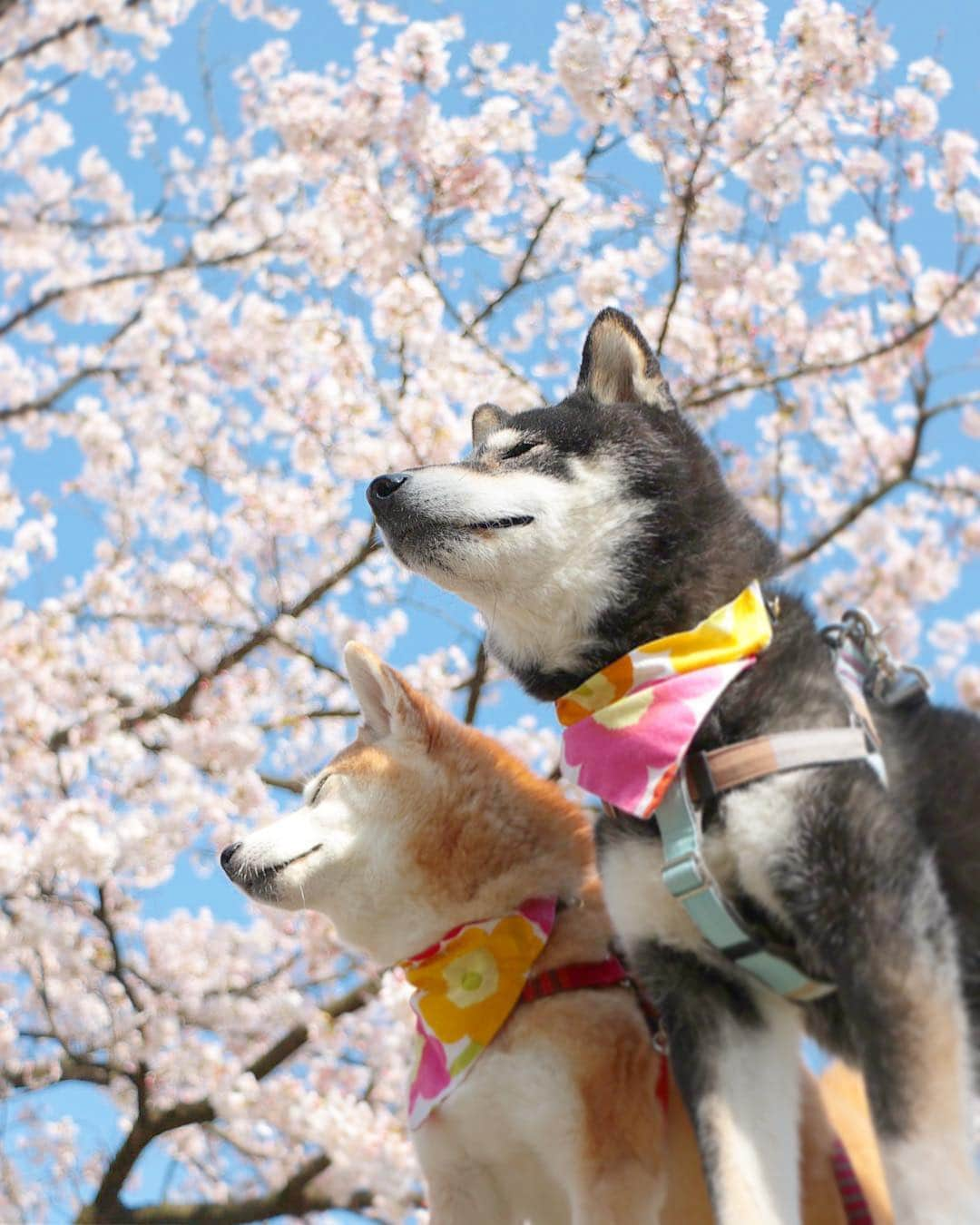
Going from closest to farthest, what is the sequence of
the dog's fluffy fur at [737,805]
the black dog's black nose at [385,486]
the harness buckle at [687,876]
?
the dog's fluffy fur at [737,805] < the harness buckle at [687,876] < the black dog's black nose at [385,486]

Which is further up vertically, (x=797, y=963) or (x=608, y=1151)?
(x=797, y=963)

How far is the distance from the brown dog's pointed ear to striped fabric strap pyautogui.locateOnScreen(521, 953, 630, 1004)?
0.76m

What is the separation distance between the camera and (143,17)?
11.3 m

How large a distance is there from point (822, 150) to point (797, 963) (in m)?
6.89

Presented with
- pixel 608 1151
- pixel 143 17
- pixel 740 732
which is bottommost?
pixel 608 1151

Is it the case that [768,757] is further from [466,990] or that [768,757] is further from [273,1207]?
[273,1207]

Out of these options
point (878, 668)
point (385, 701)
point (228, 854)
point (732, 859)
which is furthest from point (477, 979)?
point (878, 668)

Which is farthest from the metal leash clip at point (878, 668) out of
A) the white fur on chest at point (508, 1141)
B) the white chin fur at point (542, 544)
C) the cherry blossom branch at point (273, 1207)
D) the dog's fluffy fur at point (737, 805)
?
the cherry blossom branch at point (273, 1207)

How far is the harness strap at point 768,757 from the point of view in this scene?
6.95 ft

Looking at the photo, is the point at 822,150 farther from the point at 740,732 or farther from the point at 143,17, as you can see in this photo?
the point at 143,17

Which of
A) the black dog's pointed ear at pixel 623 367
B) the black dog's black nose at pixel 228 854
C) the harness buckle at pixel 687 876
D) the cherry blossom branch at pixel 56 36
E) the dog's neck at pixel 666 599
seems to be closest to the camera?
the harness buckle at pixel 687 876

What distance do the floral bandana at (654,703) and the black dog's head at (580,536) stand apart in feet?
0.36

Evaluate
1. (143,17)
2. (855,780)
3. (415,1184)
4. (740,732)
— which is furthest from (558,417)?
(143,17)

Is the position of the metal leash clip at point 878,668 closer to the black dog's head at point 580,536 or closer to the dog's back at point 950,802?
the dog's back at point 950,802
